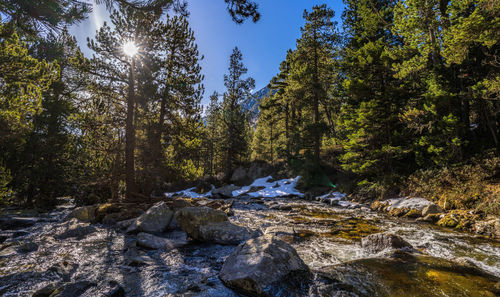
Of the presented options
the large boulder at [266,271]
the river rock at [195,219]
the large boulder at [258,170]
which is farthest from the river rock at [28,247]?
the large boulder at [258,170]

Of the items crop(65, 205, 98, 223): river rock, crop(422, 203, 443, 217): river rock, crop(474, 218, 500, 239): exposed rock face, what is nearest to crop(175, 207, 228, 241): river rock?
crop(65, 205, 98, 223): river rock

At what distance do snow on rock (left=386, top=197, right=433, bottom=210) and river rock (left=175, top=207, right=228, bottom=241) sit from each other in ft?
28.5

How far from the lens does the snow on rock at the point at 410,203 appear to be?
30.4 ft

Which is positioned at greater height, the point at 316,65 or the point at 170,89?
the point at 316,65

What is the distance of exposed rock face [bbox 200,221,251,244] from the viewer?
5.55 m

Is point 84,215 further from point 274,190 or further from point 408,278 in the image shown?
point 274,190

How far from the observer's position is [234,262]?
3.54 m

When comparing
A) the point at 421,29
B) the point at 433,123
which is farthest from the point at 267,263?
the point at 421,29

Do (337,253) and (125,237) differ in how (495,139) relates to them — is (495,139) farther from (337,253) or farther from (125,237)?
(125,237)

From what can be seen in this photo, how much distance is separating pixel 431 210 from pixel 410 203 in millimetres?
1510

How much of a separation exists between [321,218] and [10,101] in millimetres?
12815

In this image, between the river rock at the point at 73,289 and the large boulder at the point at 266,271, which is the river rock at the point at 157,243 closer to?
the river rock at the point at 73,289

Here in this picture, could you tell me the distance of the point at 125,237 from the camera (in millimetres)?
6016

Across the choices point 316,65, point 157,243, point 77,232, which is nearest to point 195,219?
point 157,243
